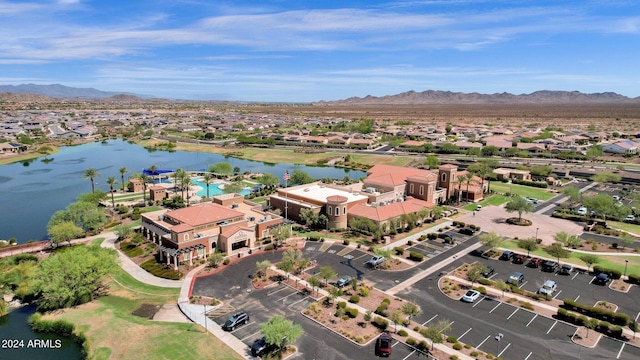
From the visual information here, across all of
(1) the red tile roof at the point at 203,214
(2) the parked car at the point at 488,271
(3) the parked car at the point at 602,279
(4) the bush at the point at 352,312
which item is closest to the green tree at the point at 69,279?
(1) the red tile roof at the point at 203,214

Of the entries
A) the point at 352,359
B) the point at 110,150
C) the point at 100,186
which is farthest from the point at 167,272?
the point at 110,150

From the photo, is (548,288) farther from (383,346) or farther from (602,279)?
(383,346)

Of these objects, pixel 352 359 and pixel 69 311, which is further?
pixel 69 311

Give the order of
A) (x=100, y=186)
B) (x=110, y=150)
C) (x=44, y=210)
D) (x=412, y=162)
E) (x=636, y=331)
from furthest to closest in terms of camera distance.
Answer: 1. (x=110, y=150)
2. (x=412, y=162)
3. (x=100, y=186)
4. (x=44, y=210)
5. (x=636, y=331)

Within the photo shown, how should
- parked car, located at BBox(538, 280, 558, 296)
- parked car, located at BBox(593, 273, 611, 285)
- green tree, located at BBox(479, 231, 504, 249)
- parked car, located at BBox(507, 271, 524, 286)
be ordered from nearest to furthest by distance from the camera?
1. parked car, located at BBox(538, 280, 558, 296)
2. parked car, located at BBox(507, 271, 524, 286)
3. parked car, located at BBox(593, 273, 611, 285)
4. green tree, located at BBox(479, 231, 504, 249)

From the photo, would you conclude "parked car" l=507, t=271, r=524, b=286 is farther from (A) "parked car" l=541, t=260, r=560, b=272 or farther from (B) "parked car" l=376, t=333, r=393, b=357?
(B) "parked car" l=376, t=333, r=393, b=357

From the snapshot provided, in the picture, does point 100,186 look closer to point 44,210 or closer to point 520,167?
point 44,210

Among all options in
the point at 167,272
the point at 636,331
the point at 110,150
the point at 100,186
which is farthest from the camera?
the point at 110,150

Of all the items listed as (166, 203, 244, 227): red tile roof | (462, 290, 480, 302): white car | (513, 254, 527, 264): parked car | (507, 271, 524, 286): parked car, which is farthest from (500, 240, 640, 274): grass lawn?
(166, 203, 244, 227): red tile roof
